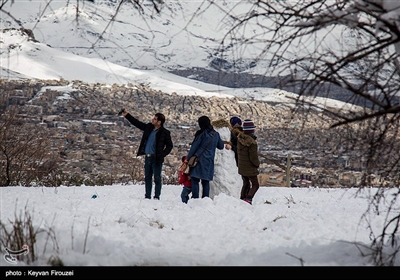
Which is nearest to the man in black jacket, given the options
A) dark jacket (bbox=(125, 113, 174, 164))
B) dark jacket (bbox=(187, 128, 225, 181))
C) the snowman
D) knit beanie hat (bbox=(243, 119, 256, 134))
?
dark jacket (bbox=(125, 113, 174, 164))

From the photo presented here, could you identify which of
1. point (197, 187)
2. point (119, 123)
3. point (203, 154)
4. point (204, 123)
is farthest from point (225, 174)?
point (119, 123)

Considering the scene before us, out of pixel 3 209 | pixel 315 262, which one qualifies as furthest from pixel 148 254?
pixel 3 209

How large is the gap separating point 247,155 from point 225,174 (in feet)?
2.94

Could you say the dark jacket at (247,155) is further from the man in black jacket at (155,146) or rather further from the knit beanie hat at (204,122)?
the man in black jacket at (155,146)

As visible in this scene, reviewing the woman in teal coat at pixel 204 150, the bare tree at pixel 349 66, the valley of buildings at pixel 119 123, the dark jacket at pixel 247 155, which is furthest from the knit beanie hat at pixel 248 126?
the valley of buildings at pixel 119 123

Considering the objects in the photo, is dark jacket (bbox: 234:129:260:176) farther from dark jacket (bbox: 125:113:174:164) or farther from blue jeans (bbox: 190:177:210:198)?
dark jacket (bbox: 125:113:174:164)

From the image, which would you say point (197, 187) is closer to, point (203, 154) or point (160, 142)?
point (203, 154)

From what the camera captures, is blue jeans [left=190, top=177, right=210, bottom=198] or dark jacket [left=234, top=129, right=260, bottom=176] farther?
dark jacket [left=234, top=129, right=260, bottom=176]

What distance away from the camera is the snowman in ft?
33.6

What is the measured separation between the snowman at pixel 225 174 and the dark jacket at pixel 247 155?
2.29 ft

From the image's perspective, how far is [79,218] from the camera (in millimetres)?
6555

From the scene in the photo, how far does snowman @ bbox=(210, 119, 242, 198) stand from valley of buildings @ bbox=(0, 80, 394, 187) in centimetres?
621
